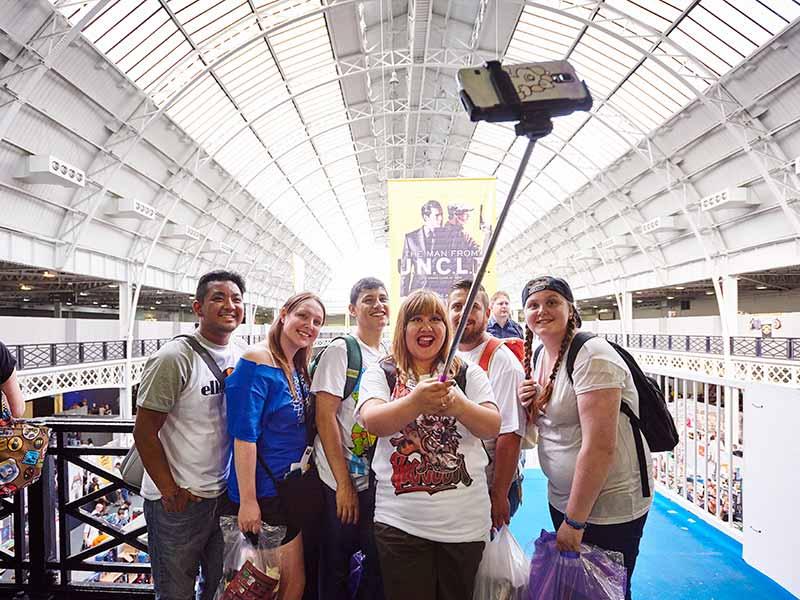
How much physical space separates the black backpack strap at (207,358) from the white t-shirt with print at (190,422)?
0.06 ft

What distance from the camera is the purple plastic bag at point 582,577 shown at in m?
2.08

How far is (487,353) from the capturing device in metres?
2.51

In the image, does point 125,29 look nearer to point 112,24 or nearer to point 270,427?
point 112,24

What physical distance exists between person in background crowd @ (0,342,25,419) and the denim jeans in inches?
53.9

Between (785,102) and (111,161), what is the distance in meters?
20.2

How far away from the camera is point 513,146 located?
2567 centimetres

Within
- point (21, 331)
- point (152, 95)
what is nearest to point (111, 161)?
point (152, 95)

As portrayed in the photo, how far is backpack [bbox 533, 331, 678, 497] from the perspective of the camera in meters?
2.20

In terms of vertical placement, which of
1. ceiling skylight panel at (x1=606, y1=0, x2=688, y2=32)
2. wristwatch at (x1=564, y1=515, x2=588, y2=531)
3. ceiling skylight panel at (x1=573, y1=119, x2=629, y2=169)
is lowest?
wristwatch at (x1=564, y1=515, x2=588, y2=531)

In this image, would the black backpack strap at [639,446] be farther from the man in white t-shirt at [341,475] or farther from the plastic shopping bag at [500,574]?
the man in white t-shirt at [341,475]

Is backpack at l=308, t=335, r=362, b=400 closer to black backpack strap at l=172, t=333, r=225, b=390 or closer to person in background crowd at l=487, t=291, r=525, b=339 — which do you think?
black backpack strap at l=172, t=333, r=225, b=390

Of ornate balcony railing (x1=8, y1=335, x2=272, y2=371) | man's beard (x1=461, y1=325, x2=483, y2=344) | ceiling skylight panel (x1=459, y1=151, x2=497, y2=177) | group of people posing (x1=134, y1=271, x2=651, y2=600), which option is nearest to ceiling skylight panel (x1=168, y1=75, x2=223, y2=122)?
ornate balcony railing (x1=8, y1=335, x2=272, y2=371)

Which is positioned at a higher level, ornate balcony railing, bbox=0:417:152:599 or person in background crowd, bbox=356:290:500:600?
person in background crowd, bbox=356:290:500:600

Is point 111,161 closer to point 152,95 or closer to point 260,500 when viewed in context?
point 152,95
